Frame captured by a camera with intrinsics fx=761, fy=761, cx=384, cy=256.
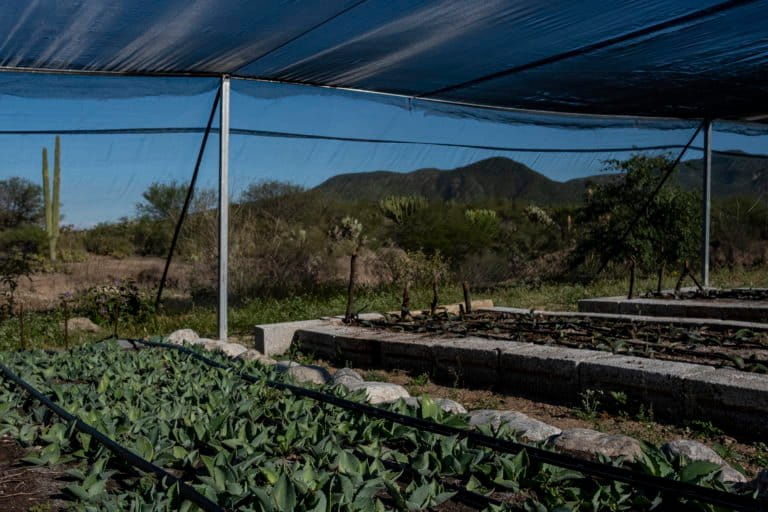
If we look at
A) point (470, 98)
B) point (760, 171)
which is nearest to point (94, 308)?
point (470, 98)

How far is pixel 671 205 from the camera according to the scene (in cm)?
1118

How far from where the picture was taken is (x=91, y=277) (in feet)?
39.6

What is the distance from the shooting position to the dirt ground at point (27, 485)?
2.19 metres

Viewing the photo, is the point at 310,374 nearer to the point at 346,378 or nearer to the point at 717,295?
the point at 346,378

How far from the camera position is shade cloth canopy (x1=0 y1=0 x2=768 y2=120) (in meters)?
4.25

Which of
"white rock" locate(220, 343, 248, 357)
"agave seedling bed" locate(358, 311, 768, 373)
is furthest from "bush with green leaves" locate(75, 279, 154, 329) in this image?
"agave seedling bed" locate(358, 311, 768, 373)

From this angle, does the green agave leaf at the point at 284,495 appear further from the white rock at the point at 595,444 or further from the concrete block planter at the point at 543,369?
the concrete block planter at the point at 543,369

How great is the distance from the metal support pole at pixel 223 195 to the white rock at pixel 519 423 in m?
3.18

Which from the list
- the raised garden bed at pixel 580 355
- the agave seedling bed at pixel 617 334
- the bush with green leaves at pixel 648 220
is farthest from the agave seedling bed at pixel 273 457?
the bush with green leaves at pixel 648 220

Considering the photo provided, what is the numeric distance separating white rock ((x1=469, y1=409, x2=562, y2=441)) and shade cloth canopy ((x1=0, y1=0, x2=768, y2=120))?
2.26 metres

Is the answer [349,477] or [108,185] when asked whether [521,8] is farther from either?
[108,185]

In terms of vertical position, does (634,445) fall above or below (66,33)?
below

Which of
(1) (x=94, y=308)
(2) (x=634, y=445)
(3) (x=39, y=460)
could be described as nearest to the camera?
(3) (x=39, y=460)

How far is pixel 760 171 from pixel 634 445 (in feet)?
33.0
